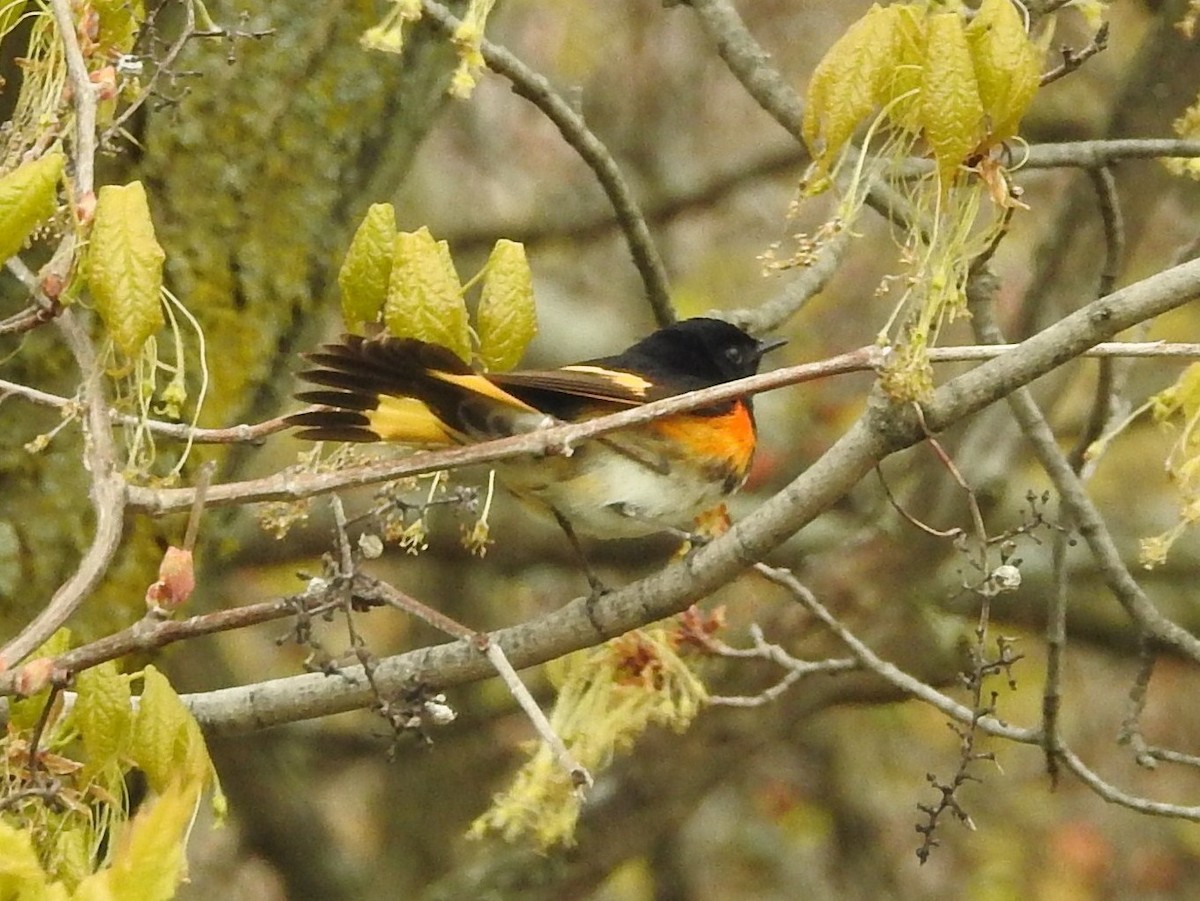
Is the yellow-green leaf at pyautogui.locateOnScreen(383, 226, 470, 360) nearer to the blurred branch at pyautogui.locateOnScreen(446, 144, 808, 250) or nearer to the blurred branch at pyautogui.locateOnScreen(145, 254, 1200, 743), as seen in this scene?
the blurred branch at pyautogui.locateOnScreen(145, 254, 1200, 743)

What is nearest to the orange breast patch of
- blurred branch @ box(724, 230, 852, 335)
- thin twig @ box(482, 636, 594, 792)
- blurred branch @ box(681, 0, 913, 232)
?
blurred branch @ box(724, 230, 852, 335)

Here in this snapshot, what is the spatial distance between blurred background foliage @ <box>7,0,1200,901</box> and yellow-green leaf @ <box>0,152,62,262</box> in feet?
4.56

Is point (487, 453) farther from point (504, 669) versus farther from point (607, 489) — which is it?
point (607, 489)

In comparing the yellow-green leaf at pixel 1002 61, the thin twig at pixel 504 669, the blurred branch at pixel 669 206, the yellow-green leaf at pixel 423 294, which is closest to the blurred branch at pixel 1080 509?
the yellow-green leaf at pixel 1002 61

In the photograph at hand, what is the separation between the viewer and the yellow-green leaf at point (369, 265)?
6.09ft

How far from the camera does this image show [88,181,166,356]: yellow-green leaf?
60.2 inches

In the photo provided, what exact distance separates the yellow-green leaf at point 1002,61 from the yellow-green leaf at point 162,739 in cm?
102

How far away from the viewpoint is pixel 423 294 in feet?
6.01

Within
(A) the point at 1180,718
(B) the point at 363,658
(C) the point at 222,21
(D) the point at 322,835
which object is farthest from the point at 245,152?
(A) the point at 1180,718

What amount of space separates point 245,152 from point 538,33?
3883mm

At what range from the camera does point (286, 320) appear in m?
3.02

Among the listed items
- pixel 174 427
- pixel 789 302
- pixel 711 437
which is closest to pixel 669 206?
pixel 789 302

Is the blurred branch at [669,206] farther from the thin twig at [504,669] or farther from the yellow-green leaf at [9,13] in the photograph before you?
the thin twig at [504,669]

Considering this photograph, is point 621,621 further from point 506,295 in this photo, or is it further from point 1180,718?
→ point 1180,718
